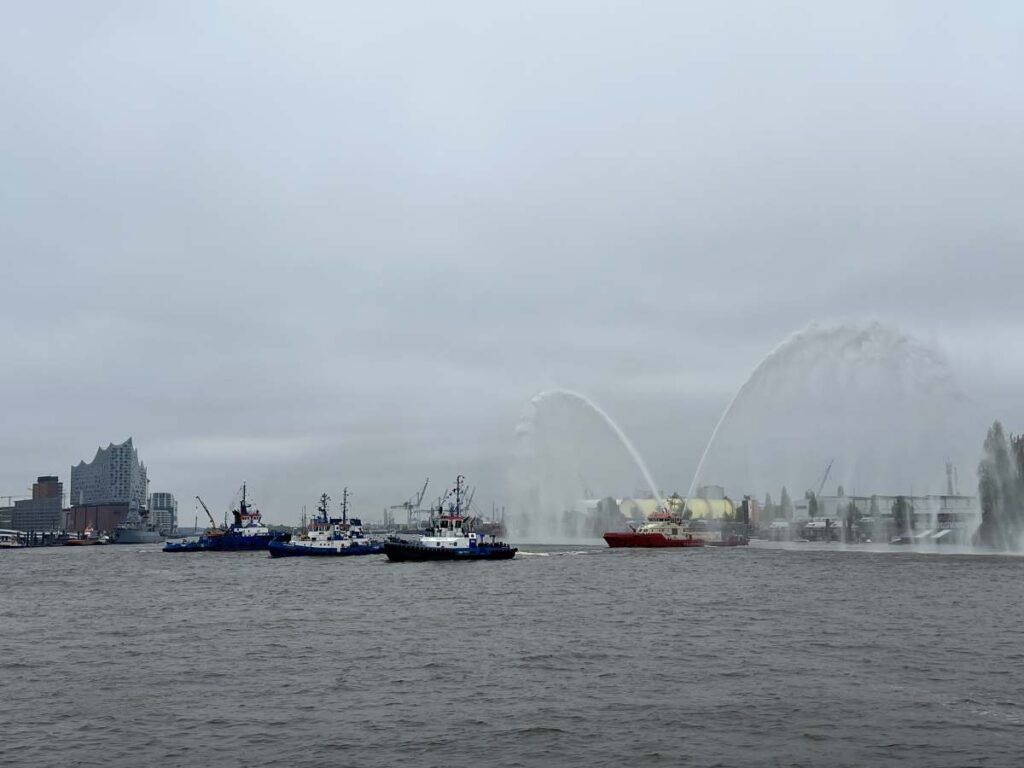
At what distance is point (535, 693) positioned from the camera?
32875 mm

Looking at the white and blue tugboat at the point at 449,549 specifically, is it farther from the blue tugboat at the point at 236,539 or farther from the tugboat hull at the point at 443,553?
the blue tugboat at the point at 236,539

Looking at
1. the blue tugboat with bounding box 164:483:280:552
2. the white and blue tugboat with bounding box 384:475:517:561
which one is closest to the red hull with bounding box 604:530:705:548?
the white and blue tugboat with bounding box 384:475:517:561

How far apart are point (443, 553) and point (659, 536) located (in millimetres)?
47559

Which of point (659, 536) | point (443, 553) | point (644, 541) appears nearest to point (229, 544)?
point (443, 553)

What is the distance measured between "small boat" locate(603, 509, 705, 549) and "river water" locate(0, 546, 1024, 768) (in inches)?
3185

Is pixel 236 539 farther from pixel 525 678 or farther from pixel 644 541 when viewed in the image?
pixel 525 678

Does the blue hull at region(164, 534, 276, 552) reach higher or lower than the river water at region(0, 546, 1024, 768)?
lower

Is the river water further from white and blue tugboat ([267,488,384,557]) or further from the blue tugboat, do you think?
the blue tugboat

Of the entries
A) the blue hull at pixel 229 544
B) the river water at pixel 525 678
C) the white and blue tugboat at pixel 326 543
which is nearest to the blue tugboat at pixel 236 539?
the blue hull at pixel 229 544

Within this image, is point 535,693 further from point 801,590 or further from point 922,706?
point 801,590

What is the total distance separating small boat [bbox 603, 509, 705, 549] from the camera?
15300 cm

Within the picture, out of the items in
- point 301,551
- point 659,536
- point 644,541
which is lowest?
point 301,551

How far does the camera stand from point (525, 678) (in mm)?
35750

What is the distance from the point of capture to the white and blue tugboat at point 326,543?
146 metres
